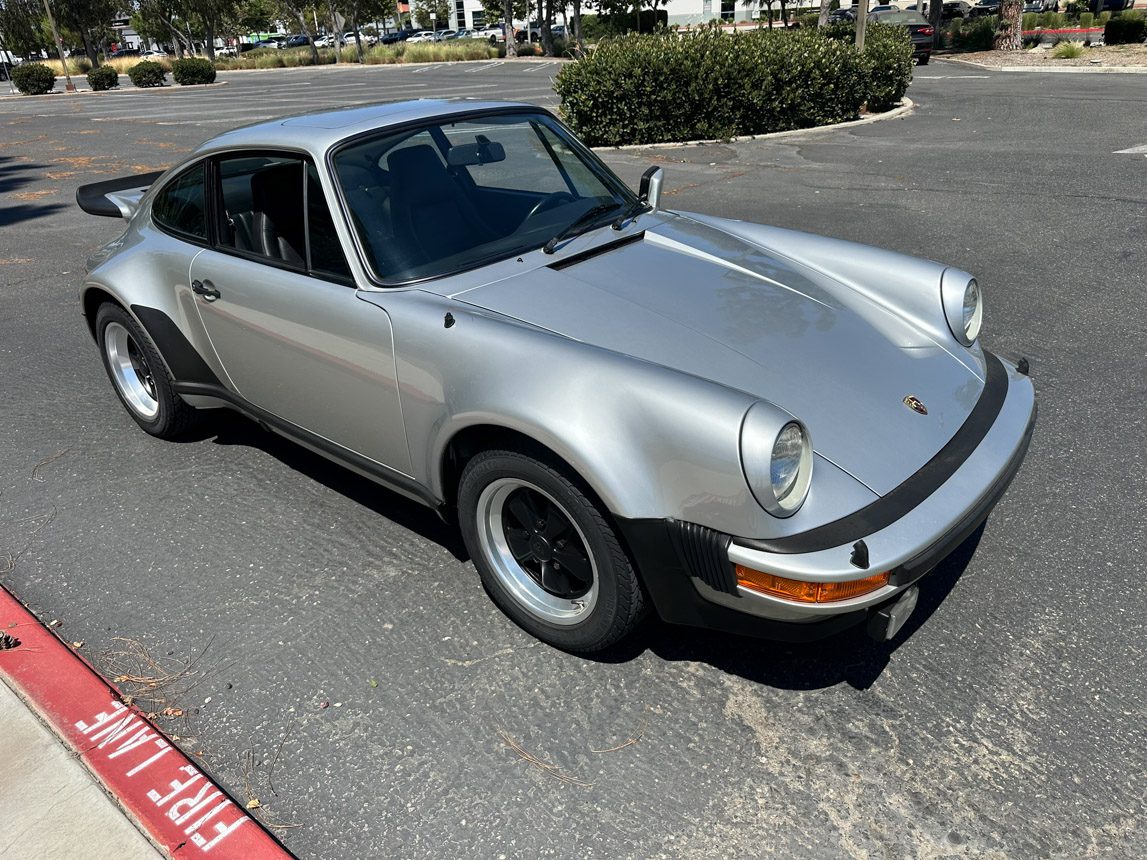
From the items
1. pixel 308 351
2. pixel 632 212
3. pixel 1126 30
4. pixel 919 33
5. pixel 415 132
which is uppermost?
pixel 919 33

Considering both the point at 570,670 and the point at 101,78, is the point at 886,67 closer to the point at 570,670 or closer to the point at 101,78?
the point at 570,670

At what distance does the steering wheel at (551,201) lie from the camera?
3383 mm

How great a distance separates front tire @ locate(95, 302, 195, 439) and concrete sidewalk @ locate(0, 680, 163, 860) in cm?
187

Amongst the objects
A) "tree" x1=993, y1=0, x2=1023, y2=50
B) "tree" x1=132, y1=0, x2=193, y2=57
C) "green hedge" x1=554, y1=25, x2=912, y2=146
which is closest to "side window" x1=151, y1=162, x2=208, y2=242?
"green hedge" x1=554, y1=25, x2=912, y2=146

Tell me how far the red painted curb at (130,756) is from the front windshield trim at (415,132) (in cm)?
157

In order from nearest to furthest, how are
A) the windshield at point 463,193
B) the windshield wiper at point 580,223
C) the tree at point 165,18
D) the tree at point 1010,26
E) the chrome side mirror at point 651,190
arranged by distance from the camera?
the windshield at point 463,193 → the windshield wiper at point 580,223 → the chrome side mirror at point 651,190 → the tree at point 1010,26 → the tree at point 165,18

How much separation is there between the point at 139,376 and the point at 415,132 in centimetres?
213

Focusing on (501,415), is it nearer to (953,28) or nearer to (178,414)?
(178,414)

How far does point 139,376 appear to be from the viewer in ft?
14.5

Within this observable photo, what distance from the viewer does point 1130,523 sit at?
3244 mm

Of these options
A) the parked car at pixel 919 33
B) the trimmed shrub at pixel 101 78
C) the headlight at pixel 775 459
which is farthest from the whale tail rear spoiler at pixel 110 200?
the trimmed shrub at pixel 101 78

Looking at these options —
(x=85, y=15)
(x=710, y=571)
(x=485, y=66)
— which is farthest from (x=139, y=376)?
(x=85, y=15)

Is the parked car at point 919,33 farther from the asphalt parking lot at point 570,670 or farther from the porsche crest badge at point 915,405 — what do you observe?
the porsche crest badge at point 915,405

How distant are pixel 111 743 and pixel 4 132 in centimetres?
2145
